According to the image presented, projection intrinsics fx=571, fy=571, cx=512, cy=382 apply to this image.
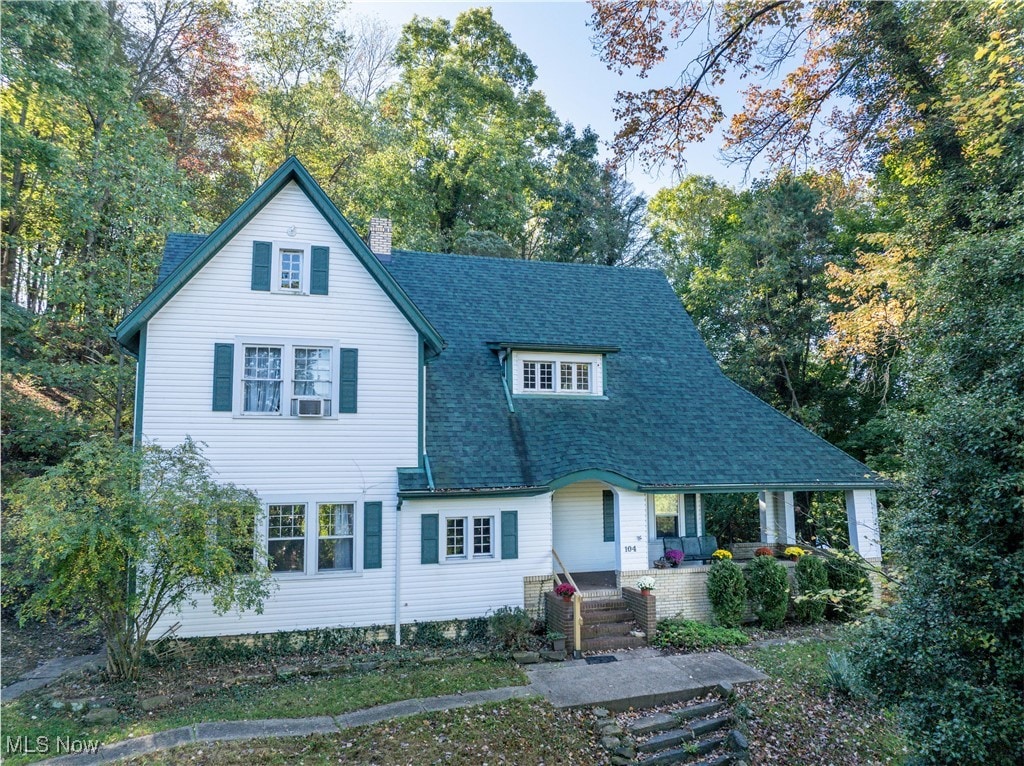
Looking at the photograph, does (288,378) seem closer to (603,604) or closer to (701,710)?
(603,604)

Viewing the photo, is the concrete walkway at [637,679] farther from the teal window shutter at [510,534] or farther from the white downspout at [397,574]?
the white downspout at [397,574]

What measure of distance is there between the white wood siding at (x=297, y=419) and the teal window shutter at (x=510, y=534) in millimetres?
2456

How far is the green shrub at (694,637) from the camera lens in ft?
39.6

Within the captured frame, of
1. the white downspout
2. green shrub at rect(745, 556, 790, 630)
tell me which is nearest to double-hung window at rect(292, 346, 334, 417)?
the white downspout

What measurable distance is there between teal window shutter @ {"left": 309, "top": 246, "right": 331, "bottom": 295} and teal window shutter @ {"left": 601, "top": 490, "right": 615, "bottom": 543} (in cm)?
903

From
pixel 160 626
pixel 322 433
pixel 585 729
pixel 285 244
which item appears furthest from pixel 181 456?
pixel 585 729

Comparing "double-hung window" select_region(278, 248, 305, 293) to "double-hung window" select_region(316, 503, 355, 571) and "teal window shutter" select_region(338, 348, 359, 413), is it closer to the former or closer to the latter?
"teal window shutter" select_region(338, 348, 359, 413)

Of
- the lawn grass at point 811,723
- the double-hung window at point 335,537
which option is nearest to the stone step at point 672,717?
the lawn grass at point 811,723

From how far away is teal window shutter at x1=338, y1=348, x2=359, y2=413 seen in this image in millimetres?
12414

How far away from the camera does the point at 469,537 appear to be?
42.0ft

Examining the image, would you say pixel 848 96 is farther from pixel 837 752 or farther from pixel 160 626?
pixel 160 626

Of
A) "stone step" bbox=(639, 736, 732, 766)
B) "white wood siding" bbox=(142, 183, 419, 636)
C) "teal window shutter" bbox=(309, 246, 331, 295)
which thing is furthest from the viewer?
"teal window shutter" bbox=(309, 246, 331, 295)

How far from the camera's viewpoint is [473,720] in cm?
822

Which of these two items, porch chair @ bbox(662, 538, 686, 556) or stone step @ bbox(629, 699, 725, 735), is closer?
stone step @ bbox(629, 699, 725, 735)
